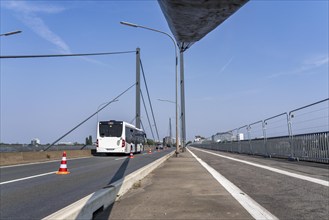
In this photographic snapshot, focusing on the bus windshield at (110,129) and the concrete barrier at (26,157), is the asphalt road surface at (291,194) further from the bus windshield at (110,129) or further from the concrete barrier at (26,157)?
the bus windshield at (110,129)

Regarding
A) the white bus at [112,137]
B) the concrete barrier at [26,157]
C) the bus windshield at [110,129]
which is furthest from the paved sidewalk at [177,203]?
the bus windshield at [110,129]

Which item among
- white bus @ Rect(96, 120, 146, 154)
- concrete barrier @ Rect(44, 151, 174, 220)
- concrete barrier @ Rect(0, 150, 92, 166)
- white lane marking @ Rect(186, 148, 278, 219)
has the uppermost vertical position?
white bus @ Rect(96, 120, 146, 154)

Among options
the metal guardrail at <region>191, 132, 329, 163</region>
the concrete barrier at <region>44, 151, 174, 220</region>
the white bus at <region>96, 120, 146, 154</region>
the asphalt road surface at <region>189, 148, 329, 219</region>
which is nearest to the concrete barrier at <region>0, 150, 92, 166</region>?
the white bus at <region>96, 120, 146, 154</region>

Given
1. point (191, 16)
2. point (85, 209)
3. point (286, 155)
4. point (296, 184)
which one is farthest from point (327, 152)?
point (191, 16)

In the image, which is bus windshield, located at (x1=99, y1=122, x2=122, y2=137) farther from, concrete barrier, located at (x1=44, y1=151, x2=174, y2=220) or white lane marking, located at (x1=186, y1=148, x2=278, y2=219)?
white lane marking, located at (x1=186, y1=148, x2=278, y2=219)

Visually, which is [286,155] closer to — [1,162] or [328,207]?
[328,207]

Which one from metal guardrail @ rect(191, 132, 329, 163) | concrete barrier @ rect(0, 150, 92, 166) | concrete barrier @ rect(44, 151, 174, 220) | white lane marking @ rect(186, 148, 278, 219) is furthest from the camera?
concrete barrier @ rect(0, 150, 92, 166)

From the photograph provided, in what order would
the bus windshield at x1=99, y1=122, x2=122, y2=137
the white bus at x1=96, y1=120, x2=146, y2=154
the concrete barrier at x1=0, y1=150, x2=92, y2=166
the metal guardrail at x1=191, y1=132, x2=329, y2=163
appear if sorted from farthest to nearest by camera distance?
1. the bus windshield at x1=99, y1=122, x2=122, y2=137
2. the white bus at x1=96, y1=120, x2=146, y2=154
3. the concrete barrier at x1=0, y1=150, x2=92, y2=166
4. the metal guardrail at x1=191, y1=132, x2=329, y2=163

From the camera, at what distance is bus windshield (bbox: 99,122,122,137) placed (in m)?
31.2

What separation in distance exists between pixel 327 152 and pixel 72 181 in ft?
33.2

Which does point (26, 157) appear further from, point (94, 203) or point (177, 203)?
point (94, 203)

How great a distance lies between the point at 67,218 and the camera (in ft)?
12.9

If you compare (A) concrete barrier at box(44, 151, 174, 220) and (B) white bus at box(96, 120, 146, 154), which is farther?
(B) white bus at box(96, 120, 146, 154)

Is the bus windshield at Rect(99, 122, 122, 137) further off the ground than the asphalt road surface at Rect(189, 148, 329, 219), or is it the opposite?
the bus windshield at Rect(99, 122, 122, 137)
